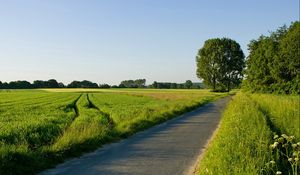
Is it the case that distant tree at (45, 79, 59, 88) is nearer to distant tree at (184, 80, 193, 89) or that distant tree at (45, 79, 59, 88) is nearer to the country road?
distant tree at (184, 80, 193, 89)

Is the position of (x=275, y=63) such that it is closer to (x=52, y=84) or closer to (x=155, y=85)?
(x=155, y=85)

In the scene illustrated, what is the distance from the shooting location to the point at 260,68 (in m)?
66.6

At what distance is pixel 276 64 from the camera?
59688 millimetres

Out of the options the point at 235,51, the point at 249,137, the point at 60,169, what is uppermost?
the point at 235,51

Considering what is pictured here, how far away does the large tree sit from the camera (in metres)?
119

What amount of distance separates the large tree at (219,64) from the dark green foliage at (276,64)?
41653mm

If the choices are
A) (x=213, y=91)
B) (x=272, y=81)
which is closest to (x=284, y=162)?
(x=272, y=81)

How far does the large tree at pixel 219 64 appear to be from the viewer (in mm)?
118750

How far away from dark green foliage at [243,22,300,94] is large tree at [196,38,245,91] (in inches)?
1640

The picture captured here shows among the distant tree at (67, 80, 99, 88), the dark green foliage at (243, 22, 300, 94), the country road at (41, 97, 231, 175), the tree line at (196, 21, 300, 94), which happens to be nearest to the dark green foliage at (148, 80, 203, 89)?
the distant tree at (67, 80, 99, 88)

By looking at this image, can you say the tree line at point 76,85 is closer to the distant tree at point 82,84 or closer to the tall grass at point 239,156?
the distant tree at point 82,84

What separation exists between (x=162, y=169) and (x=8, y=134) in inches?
331

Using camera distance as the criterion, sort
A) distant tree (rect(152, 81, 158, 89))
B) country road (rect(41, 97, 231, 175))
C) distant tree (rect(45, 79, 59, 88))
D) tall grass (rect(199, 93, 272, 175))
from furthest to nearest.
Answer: distant tree (rect(45, 79, 59, 88))
distant tree (rect(152, 81, 158, 89))
country road (rect(41, 97, 231, 175))
tall grass (rect(199, 93, 272, 175))

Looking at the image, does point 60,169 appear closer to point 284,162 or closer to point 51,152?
point 51,152
